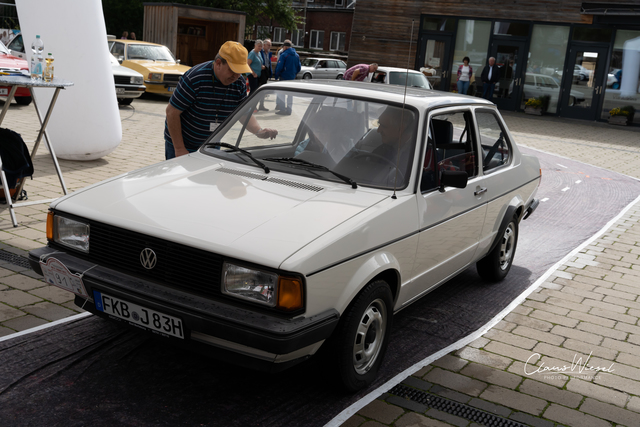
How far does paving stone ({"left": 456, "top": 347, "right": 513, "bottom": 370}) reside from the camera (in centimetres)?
420

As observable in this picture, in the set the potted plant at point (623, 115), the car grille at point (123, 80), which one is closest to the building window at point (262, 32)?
the potted plant at point (623, 115)

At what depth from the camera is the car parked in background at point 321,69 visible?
124 feet

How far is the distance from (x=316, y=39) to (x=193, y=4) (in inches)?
625

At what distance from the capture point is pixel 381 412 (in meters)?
3.45

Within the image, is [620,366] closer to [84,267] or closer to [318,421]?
[318,421]

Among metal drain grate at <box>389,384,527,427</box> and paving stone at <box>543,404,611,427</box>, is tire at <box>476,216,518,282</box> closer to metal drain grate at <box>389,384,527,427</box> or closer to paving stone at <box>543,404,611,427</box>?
paving stone at <box>543,404,611,427</box>

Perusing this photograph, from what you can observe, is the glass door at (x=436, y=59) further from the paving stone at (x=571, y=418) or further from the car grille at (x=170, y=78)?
the paving stone at (x=571, y=418)

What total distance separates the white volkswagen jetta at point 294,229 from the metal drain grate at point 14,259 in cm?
171

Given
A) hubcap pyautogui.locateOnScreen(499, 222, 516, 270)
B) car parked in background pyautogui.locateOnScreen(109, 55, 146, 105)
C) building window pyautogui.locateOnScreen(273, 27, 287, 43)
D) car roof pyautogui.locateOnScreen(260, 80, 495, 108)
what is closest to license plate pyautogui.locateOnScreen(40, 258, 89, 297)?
car roof pyautogui.locateOnScreen(260, 80, 495, 108)

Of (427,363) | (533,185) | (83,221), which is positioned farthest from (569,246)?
(83,221)

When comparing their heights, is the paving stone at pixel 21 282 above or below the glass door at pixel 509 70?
below

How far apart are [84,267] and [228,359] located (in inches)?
38.3

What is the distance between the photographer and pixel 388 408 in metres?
3.50

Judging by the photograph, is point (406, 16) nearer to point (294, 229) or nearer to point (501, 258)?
point (501, 258)
